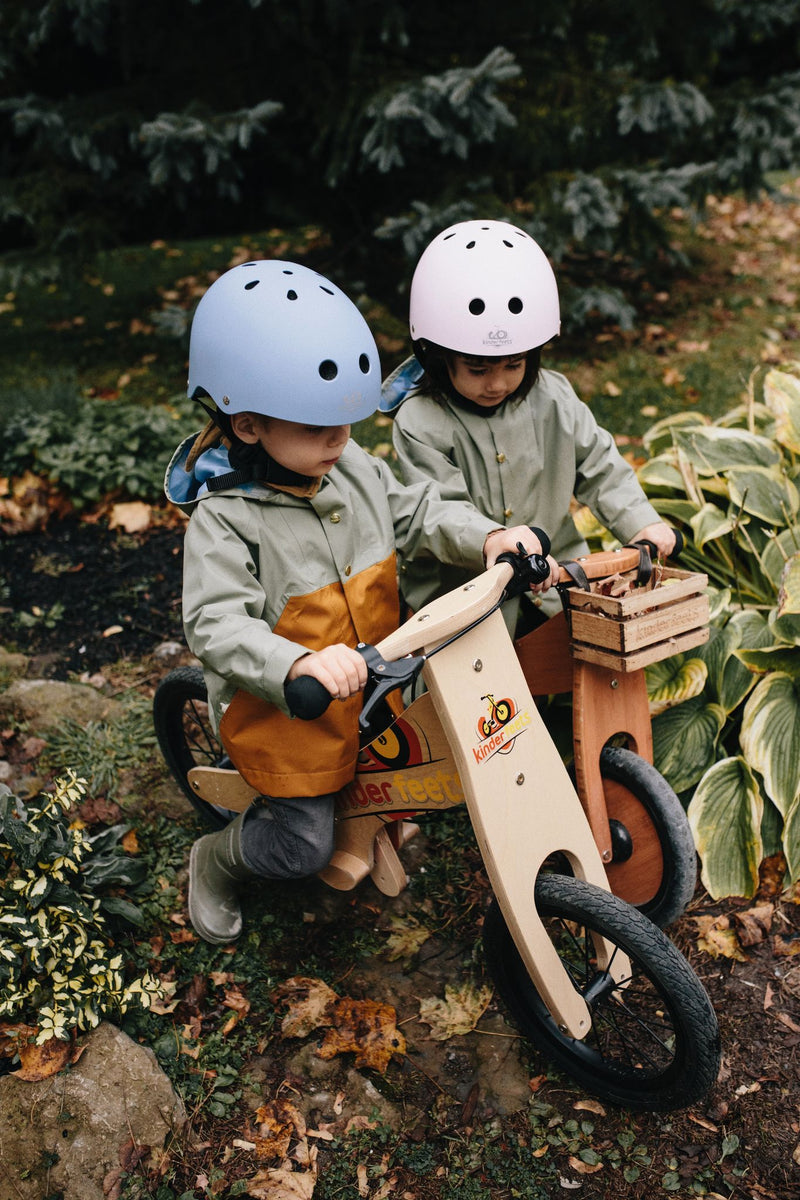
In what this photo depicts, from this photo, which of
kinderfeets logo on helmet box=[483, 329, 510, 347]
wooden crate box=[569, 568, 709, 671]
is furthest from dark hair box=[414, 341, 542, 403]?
wooden crate box=[569, 568, 709, 671]

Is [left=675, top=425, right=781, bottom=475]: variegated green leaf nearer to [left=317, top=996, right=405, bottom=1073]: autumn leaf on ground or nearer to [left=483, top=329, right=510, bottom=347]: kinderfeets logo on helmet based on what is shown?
[left=483, top=329, right=510, bottom=347]: kinderfeets logo on helmet

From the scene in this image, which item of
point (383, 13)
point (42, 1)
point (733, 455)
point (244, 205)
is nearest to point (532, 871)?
point (733, 455)

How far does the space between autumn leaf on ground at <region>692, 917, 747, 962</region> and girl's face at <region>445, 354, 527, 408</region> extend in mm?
1639

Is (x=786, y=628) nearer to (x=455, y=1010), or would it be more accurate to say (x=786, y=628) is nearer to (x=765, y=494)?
(x=765, y=494)

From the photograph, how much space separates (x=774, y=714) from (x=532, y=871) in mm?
1155

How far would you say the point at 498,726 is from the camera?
6.86 feet

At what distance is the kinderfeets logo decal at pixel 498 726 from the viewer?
→ 2.05m

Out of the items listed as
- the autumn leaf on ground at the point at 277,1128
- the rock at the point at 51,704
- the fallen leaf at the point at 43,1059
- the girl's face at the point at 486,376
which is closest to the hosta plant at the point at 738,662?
the girl's face at the point at 486,376

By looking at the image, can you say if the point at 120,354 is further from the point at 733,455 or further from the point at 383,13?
the point at 733,455

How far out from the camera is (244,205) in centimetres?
709

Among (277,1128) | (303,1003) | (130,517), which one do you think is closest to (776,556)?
(303,1003)

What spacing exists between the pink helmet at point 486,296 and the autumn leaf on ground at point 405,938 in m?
1.66

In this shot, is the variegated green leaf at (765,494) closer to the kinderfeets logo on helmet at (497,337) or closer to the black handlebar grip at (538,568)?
the kinderfeets logo on helmet at (497,337)

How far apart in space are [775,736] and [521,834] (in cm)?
115
